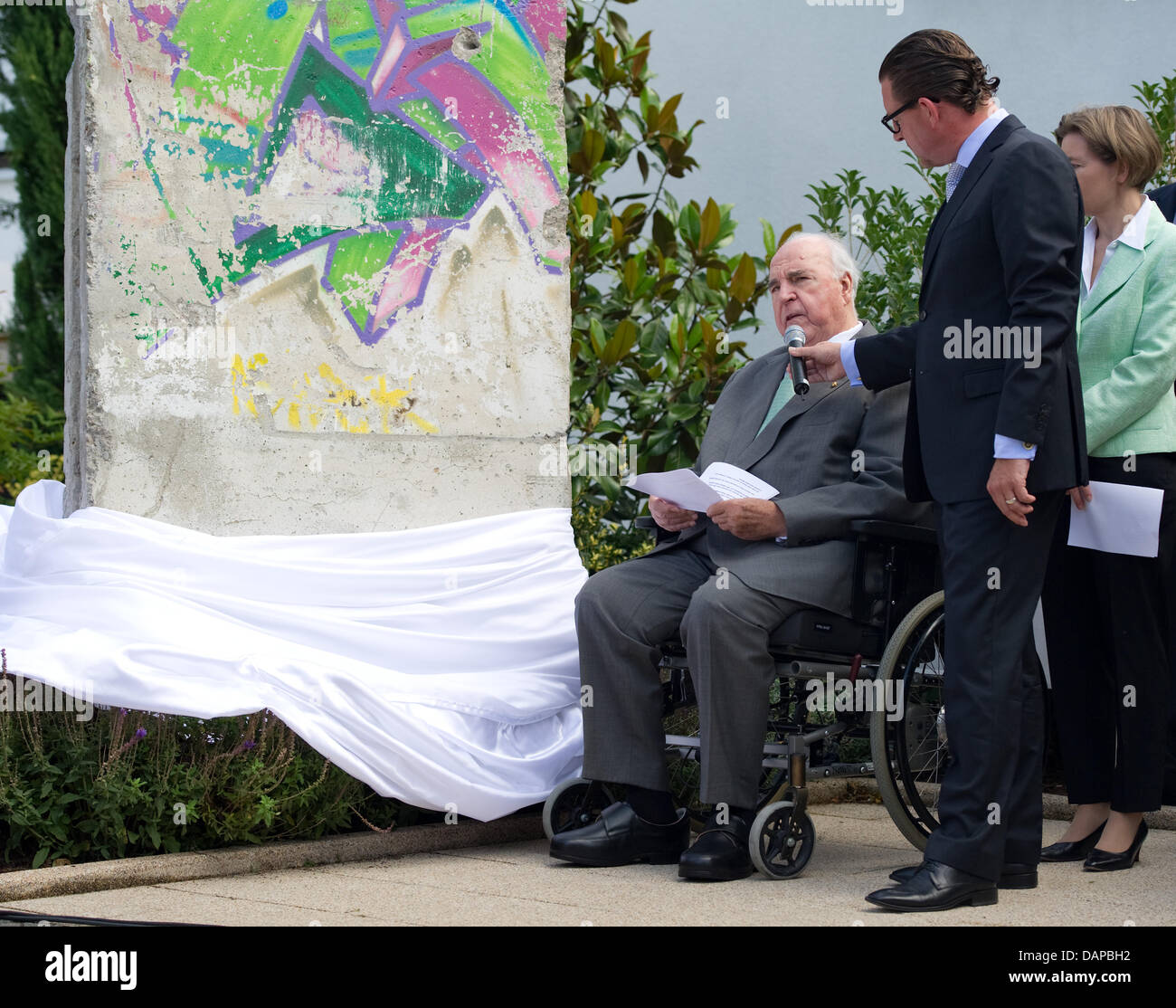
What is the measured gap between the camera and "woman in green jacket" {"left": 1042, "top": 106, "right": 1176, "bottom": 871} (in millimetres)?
3859

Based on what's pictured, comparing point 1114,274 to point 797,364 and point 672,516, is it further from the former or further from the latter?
point 672,516

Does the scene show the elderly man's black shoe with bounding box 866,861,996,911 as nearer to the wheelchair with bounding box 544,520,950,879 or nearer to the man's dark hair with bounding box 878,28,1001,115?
the wheelchair with bounding box 544,520,950,879

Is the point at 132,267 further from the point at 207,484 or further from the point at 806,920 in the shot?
the point at 806,920

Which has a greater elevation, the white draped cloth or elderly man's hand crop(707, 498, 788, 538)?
elderly man's hand crop(707, 498, 788, 538)

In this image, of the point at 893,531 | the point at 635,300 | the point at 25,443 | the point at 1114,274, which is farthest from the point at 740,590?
the point at 25,443

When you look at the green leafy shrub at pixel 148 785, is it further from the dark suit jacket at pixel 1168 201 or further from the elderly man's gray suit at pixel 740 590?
the dark suit jacket at pixel 1168 201

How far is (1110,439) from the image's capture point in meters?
3.89

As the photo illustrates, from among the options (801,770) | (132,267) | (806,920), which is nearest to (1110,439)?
(801,770)

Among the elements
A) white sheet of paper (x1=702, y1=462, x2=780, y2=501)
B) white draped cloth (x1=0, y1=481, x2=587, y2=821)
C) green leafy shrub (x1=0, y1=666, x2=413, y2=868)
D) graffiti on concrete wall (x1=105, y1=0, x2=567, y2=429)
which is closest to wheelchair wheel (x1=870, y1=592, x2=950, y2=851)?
white sheet of paper (x1=702, y1=462, x2=780, y2=501)

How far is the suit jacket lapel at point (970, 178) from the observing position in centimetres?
347

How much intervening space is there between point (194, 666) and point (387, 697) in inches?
21.3

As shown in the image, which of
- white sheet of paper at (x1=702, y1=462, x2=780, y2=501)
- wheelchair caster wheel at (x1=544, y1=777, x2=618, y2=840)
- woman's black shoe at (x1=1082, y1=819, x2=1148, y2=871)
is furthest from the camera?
wheelchair caster wheel at (x1=544, y1=777, x2=618, y2=840)

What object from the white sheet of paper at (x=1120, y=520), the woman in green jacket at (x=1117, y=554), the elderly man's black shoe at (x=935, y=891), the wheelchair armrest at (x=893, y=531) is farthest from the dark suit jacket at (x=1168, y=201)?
the elderly man's black shoe at (x=935, y=891)

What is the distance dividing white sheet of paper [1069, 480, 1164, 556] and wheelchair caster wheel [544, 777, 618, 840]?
4.88ft
